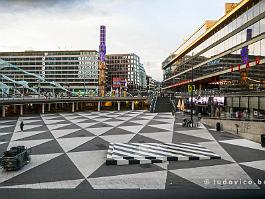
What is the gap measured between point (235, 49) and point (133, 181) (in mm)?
37503

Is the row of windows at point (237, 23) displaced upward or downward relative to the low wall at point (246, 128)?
upward

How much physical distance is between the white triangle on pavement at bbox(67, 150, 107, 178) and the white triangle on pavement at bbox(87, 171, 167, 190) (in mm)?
1320

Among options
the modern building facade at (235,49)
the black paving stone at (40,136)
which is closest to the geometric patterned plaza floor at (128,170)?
the black paving stone at (40,136)

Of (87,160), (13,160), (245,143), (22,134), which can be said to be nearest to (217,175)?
(87,160)

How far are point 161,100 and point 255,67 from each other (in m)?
26.2

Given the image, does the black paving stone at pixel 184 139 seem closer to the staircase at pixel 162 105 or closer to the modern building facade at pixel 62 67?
the staircase at pixel 162 105

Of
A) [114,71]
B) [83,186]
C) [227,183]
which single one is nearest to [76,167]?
[83,186]

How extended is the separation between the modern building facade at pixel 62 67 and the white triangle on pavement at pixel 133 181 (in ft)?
466

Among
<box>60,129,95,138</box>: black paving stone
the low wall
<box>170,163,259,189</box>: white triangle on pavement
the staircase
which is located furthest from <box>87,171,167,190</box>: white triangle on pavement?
the staircase

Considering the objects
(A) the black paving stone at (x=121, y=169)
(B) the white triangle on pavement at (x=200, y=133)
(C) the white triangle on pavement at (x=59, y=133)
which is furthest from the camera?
(C) the white triangle on pavement at (x=59, y=133)

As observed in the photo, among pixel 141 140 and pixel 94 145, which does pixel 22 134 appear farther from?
pixel 141 140

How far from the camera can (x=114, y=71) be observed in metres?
196

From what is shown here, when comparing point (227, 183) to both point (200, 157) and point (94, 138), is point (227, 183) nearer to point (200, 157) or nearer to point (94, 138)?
point (200, 157)

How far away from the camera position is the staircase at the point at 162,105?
5455 cm
